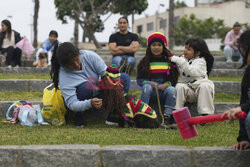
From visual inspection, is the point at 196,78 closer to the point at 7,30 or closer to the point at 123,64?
the point at 123,64

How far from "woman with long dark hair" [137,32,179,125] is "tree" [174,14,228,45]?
1489 inches

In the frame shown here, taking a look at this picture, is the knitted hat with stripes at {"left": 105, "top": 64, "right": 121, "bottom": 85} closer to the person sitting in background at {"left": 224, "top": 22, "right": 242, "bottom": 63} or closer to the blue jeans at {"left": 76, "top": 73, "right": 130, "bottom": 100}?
the blue jeans at {"left": 76, "top": 73, "right": 130, "bottom": 100}

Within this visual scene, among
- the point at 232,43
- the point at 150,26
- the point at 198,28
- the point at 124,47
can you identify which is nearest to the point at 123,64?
the point at 124,47

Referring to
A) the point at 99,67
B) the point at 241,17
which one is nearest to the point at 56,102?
the point at 99,67

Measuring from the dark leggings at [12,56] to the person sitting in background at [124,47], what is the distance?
117 inches

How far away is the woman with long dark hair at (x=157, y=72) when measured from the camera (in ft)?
13.4

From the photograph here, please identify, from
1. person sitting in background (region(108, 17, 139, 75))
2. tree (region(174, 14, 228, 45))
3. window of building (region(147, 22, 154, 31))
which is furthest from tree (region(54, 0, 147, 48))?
window of building (region(147, 22, 154, 31))

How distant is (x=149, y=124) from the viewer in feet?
12.7

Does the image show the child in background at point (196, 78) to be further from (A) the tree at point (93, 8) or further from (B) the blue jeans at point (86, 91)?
(A) the tree at point (93, 8)

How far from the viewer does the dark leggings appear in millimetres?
8209

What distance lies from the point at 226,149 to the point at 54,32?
6.11 meters

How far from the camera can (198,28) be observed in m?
41.0

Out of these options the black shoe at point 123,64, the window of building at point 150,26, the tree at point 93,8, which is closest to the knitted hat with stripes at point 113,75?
the black shoe at point 123,64

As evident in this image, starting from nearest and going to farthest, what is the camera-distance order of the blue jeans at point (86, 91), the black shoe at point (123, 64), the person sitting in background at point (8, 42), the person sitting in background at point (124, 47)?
the blue jeans at point (86, 91)
the black shoe at point (123, 64)
the person sitting in background at point (124, 47)
the person sitting in background at point (8, 42)
